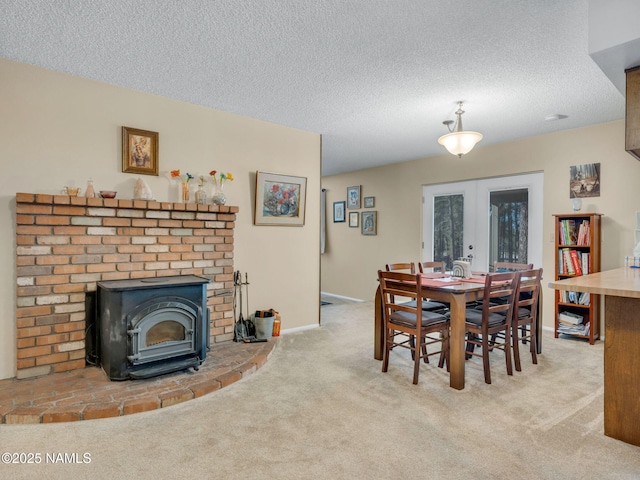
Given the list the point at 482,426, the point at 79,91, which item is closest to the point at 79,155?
the point at 79,91

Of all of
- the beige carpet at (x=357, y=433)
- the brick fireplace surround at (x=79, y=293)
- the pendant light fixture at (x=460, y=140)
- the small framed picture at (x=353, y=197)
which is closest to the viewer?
the beige carpet at (x=357, y=433)

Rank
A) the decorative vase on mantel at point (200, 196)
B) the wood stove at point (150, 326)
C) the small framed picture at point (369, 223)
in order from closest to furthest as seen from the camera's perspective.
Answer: the wood stove at point (150, 326) → the decorative vase on mantel at point (200, 196) → the small framed picture at point (369, 223)

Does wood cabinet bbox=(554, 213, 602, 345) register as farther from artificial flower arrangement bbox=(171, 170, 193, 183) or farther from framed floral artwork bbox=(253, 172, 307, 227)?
artificial flower arrangement bbox=(171, 170, 193, 183)

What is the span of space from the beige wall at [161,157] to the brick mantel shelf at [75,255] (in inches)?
5.2

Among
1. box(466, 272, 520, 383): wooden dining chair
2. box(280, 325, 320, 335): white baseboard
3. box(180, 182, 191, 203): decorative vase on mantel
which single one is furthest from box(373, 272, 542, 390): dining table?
box(180, 182, 191, 203): decorative vase on mantel

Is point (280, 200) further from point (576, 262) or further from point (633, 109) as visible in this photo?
point (576, 262)

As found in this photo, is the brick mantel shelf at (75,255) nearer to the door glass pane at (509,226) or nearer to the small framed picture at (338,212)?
the door glass pane at (509,226)

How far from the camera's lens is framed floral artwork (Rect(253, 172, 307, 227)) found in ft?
13.3

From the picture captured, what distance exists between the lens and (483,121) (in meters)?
4.02

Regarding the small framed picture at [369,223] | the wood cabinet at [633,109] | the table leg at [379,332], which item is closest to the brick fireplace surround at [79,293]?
the table leg at [379,332]

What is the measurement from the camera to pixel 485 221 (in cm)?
518

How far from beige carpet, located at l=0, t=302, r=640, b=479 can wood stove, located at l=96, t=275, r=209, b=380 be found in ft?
1.51

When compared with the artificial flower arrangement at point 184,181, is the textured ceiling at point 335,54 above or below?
above

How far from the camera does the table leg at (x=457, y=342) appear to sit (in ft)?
8.95
